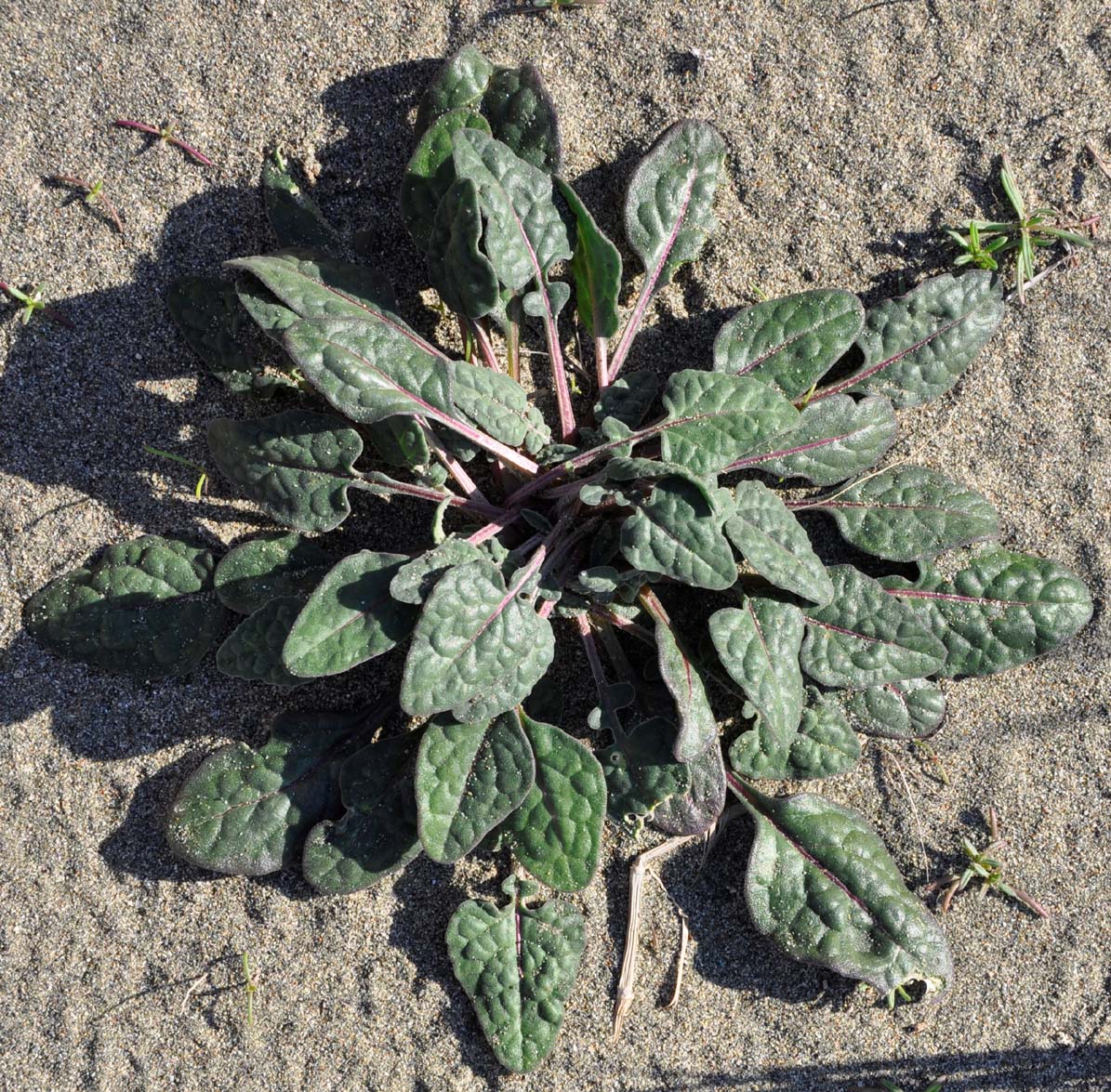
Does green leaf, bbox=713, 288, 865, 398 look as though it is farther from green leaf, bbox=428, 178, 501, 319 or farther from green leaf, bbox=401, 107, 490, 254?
green leaf, bbox=401, 107, 490, 254

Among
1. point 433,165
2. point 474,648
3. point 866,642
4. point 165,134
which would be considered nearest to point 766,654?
point 866,642

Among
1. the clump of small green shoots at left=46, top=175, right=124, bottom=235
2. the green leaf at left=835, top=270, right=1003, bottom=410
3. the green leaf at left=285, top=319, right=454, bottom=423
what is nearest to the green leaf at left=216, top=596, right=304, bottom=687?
the green leaf at left=285, top=319, right=454, bottom=423

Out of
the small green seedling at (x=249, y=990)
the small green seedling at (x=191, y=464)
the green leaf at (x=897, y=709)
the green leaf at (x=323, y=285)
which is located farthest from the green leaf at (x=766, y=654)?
the small green seedling at (x=249, y=990)

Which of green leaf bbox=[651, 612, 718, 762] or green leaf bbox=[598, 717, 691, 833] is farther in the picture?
green leaf bbox=[598, 717, 691, 833]

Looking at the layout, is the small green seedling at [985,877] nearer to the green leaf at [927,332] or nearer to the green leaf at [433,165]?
the green leaf at [927,332]

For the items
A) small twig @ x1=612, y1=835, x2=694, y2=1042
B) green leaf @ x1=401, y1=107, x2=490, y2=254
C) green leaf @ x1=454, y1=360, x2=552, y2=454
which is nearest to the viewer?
green leaf @ x1=454, y1=360, x2=552, y2=454

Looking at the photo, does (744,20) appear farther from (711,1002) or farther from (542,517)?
(711,1002)

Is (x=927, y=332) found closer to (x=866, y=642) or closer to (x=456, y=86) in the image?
(x=866, y=642)
